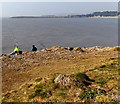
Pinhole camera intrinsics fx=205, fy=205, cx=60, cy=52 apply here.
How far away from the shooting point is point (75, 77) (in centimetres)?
1834

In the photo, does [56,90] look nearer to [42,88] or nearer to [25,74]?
[42,88]

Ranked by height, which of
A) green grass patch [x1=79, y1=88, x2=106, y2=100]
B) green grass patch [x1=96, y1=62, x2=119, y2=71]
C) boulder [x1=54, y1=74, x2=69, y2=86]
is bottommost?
green grass patch [x1=96, y1=62, x2=119, y2=71]

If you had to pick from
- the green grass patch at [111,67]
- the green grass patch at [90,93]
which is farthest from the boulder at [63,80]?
the green grass patch at [111,67]

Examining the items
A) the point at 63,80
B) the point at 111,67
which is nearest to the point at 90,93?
the point at 63,80

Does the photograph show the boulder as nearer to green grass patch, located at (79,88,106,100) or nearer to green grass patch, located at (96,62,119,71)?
green grass patch, located at (79,88,106,100)

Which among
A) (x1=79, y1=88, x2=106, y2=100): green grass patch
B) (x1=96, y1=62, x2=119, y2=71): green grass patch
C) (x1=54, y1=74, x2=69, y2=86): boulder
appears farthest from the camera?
(x1=96, y1=62, x2=119, y2=71): green grass patch

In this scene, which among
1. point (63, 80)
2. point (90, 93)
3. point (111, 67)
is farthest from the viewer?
point (111, 67)

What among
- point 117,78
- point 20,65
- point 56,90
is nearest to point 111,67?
point 117,78

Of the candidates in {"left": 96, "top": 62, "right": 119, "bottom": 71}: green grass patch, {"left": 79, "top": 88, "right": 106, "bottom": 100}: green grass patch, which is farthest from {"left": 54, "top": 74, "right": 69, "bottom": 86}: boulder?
→ {"left": 96, "top": 62, "right": 119, "bottom": 71}: green grass patch

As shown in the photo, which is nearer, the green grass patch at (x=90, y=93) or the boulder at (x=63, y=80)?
the green grass patch at (x=90, y=93)

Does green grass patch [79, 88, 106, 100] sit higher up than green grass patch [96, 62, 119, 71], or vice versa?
green grass patch [79, 88, 106, 100]

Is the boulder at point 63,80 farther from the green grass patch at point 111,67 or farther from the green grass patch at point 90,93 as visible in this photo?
the green grass patch at point 111,67

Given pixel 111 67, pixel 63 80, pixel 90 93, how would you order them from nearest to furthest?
1. pixel 90 93
2. pixel 63 80
3. pixel 111 67

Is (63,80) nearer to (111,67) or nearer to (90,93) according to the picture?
(90,93)
